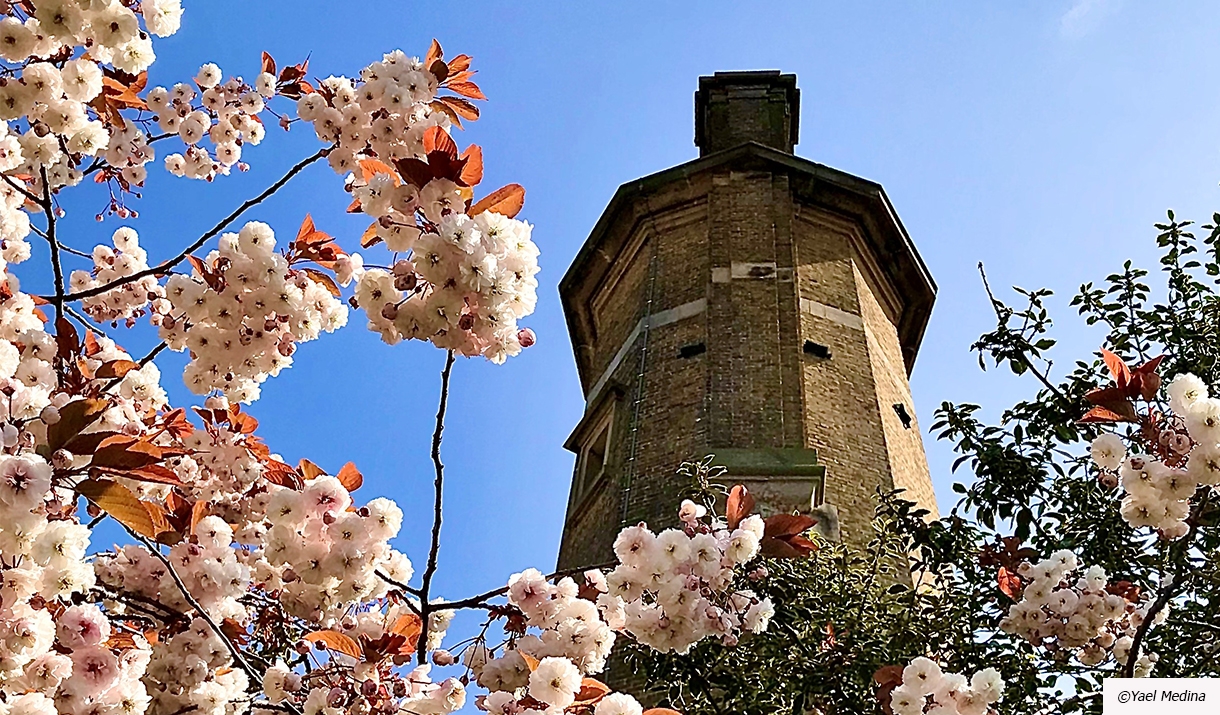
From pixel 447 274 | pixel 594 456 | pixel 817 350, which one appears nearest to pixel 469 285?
pixel 447 274

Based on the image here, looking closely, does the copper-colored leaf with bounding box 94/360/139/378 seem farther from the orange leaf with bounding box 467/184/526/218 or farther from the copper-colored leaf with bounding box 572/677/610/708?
the copper-colored leaf with bounding box 572/677/610/708

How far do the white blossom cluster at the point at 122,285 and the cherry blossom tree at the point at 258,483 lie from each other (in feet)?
1.57

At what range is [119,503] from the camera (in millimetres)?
2727

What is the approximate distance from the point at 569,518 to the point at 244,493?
871 cm

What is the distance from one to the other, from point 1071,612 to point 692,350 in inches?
311

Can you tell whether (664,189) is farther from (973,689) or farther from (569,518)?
(973,689)

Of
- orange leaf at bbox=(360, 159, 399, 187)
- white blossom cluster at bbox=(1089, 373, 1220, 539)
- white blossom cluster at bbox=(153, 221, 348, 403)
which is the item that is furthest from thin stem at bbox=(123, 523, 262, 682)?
white blossom cluster at bbox=(1089, 373, 1220, 539)

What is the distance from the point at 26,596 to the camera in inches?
103

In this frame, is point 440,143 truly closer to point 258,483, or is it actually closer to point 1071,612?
point 258,483

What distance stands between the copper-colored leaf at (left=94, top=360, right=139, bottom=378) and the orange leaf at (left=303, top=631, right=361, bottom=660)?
112 cm

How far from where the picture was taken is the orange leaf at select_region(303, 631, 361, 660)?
11.2 ft

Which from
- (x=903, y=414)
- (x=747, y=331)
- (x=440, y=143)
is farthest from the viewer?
(x=903, y=414)

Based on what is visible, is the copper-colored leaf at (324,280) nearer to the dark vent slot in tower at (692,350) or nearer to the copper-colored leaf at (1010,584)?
the copper-colored leaf at (1010,584)

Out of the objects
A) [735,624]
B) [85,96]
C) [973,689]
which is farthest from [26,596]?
[973,689]
